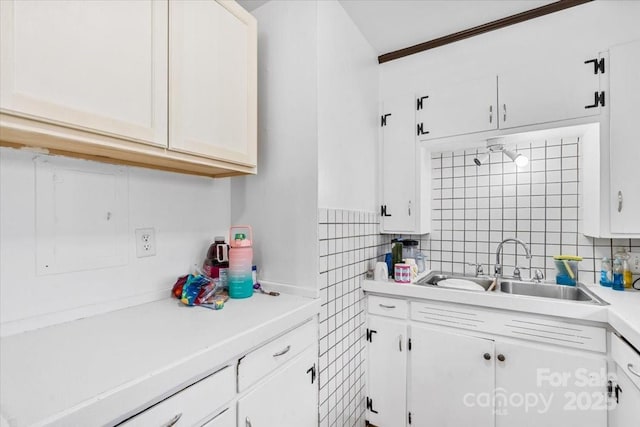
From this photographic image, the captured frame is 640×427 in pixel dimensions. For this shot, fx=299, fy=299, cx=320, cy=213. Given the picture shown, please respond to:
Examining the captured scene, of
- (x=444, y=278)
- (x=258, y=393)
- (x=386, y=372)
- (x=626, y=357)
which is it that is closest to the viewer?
(x=258, y=393)

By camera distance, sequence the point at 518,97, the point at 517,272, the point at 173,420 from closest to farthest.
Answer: the point at 173,420 < the point at 518,97 < the point at 517,272

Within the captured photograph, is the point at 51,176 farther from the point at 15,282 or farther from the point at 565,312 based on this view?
the point at 565,312

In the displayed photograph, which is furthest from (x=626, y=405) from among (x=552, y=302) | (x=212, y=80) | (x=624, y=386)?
(x=212, y=80)

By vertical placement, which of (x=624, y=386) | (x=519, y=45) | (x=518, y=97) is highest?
(x=519, y=45)

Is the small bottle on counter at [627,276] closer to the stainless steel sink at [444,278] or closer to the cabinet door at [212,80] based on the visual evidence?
the stainless steel sink at [444,278]

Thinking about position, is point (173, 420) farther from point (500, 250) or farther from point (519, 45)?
point (519, 45)

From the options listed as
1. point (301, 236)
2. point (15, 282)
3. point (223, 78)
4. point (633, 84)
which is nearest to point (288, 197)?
point (301, 236)

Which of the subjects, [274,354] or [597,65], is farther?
[597,65]

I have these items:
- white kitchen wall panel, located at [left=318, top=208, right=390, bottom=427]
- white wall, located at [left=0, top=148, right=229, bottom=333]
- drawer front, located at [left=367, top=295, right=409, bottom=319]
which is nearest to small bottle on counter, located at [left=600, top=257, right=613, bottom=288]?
drawer front, located at [left=367, top=295, right=409, bottom=319]

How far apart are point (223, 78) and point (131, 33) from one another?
375 millimetres

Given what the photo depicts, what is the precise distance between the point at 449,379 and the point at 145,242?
172 centimetres

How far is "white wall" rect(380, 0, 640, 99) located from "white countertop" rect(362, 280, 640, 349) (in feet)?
4.10

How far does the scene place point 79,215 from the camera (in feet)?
3.74

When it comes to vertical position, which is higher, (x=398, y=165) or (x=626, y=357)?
(x=398, y=165)
